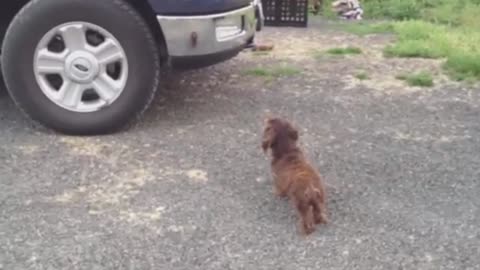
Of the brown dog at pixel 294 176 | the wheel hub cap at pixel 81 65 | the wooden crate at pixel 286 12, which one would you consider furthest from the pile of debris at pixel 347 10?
the brown dog at pixel 294 176

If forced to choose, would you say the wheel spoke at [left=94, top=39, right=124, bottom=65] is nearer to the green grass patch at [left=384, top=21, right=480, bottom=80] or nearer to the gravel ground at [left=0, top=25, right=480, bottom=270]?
the gravel ground at [left=0, top=25, right=480, bottom=270]

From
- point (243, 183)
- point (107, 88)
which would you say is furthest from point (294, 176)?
point (107, 88)

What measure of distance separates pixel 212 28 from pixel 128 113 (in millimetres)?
706

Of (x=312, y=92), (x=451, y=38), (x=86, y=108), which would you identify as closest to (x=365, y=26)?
(x=451, y=38)

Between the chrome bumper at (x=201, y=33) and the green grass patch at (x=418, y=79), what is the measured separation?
1809mm

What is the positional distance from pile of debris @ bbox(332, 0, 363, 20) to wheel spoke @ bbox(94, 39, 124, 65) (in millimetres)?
4988

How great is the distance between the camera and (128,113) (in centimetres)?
492

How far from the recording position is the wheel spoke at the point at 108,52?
190 inches

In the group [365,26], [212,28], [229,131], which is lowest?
[365,26]

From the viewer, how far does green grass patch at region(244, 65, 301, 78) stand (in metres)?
6.44

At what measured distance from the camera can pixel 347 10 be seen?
9430 mm

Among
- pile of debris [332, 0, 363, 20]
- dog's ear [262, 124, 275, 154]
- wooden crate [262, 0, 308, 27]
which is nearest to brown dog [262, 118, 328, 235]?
dog's ear [262, 124, 275, 154]

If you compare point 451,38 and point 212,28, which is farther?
point 451,38

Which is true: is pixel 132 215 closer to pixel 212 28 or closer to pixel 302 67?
pixel 212 28
